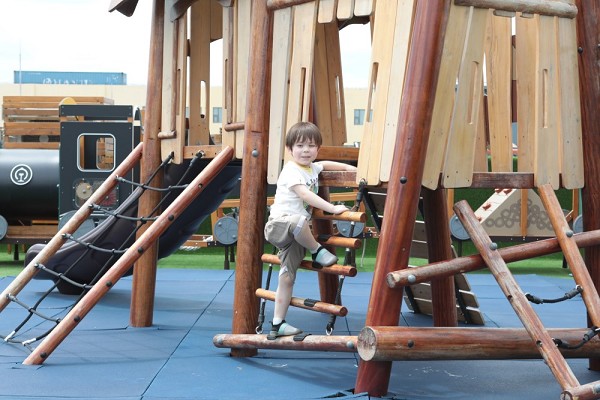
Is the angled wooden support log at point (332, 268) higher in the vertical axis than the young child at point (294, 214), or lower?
lower

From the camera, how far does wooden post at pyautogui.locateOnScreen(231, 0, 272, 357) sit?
21.4 ft

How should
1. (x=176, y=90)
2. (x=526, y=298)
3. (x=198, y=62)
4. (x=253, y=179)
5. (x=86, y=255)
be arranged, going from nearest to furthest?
(x=526, y=298)
(x=253, y=179)
(x=176, y=90)
(x=198, y=62)
(x=86, y=255)

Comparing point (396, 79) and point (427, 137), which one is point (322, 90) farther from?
point (427, 137)

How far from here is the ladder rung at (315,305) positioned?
5.54 meters

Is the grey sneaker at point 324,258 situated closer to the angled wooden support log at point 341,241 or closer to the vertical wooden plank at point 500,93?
the angled wooden support log at point 341,241

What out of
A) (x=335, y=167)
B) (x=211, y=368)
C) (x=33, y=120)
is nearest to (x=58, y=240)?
(x=211, y=368)

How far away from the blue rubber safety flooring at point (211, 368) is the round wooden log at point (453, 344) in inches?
10.3

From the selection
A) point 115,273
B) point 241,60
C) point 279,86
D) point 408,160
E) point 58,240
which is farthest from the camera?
point 58,240

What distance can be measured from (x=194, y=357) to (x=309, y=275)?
20.5 ft

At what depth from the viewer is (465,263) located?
17.8 feet

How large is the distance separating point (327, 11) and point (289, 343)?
208 cm

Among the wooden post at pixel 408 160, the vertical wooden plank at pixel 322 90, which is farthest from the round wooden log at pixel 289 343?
the vertical wooden plank at pixel 322 90

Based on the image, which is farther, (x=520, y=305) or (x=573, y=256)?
(x=573, y=256)

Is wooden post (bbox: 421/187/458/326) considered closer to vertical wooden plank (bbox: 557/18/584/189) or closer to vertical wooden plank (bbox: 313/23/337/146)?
vertical wooden plank (bbox: 313/23/337/146)
